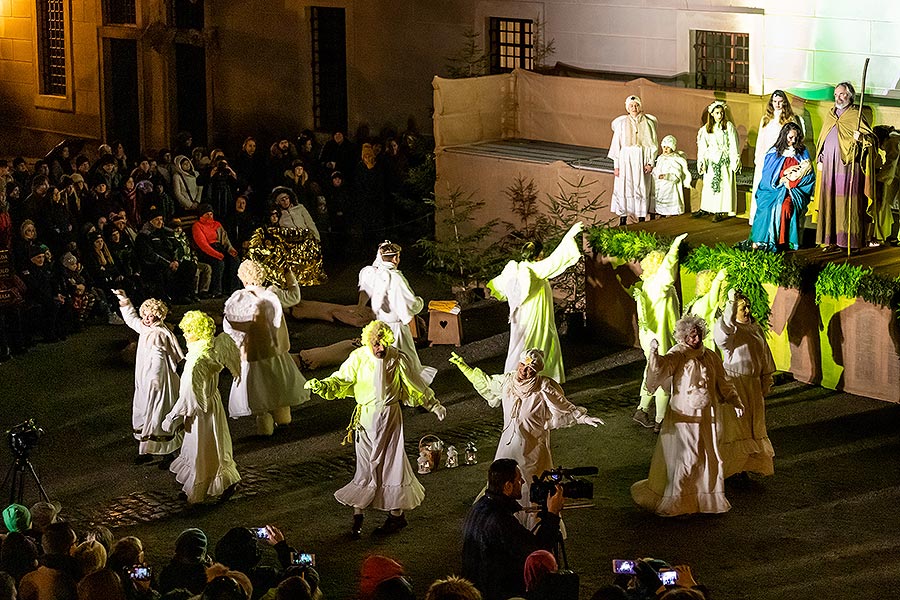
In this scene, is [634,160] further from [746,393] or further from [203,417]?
[203,417]

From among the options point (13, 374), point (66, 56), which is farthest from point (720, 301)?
point (66, 56)

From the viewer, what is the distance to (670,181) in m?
19.8

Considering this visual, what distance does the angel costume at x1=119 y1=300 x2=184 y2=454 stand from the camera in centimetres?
1482

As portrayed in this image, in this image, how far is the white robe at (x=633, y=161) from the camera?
20.0 meters

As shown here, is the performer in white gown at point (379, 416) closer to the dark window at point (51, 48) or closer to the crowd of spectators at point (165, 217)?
the crowd of spectators at point (165, 217)

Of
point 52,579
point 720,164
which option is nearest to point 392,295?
point 720,164

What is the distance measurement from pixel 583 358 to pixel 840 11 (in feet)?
23.7

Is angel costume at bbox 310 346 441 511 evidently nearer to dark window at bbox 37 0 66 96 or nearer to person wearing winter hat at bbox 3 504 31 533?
person wearing winter hat at bbox 3 504 31 533

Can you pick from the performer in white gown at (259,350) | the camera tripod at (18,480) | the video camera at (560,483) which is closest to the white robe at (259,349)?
the performer in white gown at (259,350)

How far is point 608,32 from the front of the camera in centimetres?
2544

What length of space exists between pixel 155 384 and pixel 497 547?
5612mm

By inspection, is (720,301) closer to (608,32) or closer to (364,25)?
(608,32)

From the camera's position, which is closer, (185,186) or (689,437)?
(689,437)

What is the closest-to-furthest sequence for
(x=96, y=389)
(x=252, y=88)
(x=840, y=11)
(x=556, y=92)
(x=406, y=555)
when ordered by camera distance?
1. (x=406, y=555)
2. (x=96, y=389)
3. (x=840, y=11)
4. (x=556, y=92)
5. (x=252, y=88)
